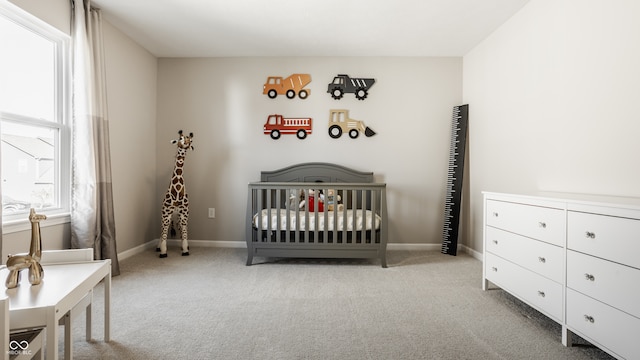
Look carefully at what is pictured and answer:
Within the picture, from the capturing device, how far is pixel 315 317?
1.87m

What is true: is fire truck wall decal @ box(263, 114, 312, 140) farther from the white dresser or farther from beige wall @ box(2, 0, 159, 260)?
A: the white dresser

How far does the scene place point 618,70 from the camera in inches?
69.2

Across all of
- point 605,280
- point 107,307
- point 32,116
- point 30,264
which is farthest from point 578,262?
point 32,116

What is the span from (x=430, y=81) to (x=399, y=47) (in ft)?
1.87

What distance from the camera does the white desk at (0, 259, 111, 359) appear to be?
3.23ft

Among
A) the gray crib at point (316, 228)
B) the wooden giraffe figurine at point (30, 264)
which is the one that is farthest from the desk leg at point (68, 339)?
the gray crib at point (316, 228)

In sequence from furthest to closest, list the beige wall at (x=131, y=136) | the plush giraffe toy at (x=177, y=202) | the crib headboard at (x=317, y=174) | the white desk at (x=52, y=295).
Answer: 1. the crib headboard at (x=317, y=174)
2. the plush giraffe toy at (x=177, y=202)
3. the beige wall at (x=131, y=136)
4. the white desk at (x=52, y=295)

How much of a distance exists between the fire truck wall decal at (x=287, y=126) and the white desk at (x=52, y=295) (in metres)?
2.37

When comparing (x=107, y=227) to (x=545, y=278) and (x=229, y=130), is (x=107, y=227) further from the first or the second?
(x=545, y=278)

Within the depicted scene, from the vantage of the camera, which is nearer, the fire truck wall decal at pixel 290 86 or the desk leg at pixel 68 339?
the desk leg at pixel 68 339

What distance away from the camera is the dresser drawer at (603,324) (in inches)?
49.0

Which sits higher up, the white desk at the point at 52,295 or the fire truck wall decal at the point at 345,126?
the fire truck wall decal at the point at 345,126

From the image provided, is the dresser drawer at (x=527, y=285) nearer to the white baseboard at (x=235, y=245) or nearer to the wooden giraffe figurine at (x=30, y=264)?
the white baseboard at (x=235, y=245)

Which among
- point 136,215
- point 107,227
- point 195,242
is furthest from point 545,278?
point 136,215
